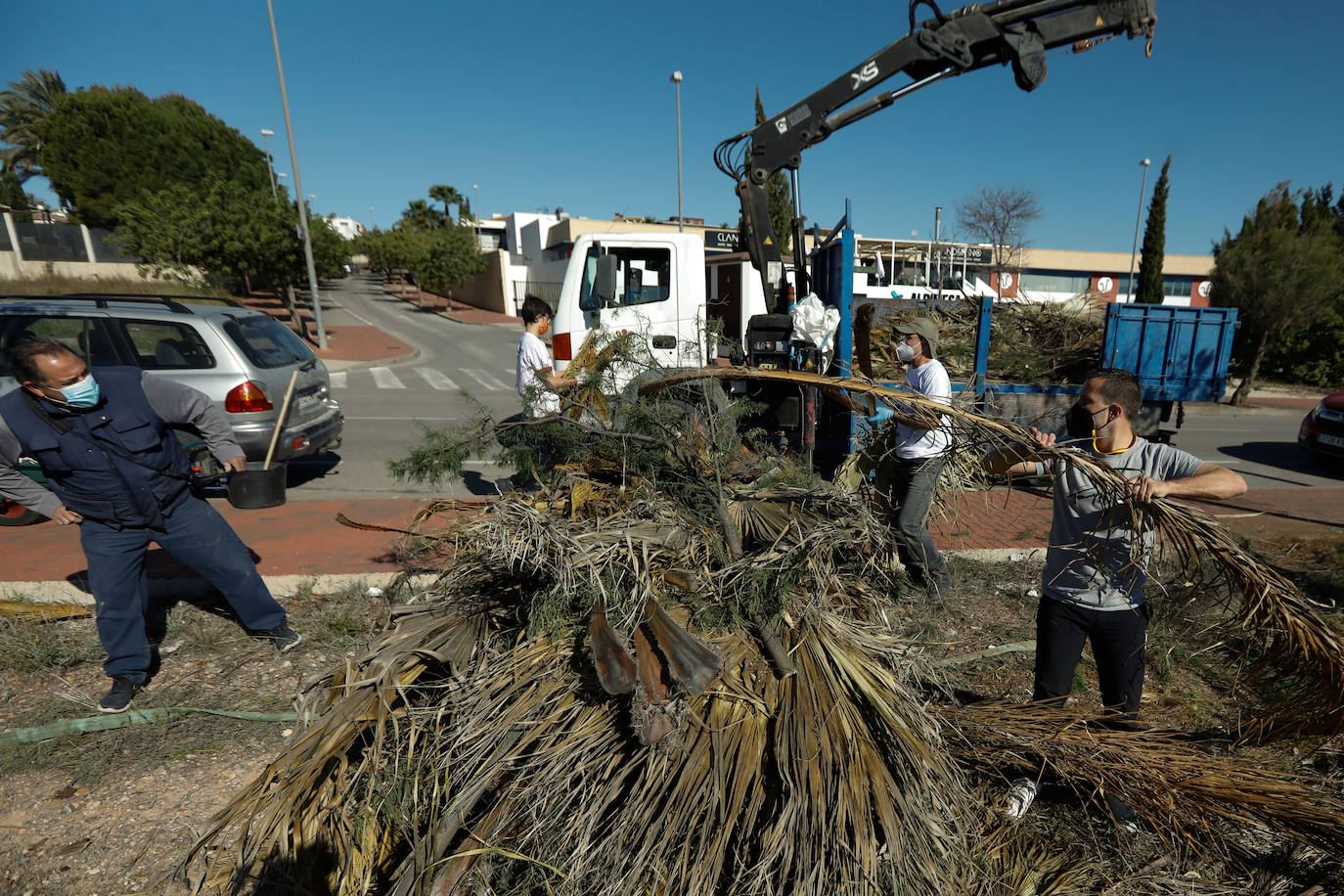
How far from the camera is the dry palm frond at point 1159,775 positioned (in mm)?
2014

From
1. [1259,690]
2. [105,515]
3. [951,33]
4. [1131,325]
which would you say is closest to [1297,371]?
[1131,325]

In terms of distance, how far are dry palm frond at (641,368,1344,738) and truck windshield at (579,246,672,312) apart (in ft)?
16.2

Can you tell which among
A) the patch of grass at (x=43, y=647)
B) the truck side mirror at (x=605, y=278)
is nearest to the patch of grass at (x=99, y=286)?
the truck side mirror at (x=605, y=278)

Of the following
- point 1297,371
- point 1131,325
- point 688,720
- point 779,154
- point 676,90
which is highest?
point 676,90

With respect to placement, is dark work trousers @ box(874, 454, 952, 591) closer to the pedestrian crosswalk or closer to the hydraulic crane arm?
the hydraulic crane arm

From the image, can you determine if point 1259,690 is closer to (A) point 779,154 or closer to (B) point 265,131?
(A) point 779,154

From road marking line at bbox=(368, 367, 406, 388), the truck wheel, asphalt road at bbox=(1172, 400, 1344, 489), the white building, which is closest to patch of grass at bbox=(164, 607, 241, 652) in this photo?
the truck wheel

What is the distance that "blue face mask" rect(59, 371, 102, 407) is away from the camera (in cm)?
310

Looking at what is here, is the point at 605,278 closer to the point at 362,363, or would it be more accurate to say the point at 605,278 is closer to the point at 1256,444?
the point at 1256,444

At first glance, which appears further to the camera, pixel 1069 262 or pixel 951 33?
pixel 1069 262

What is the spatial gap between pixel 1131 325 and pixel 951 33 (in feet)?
13.0

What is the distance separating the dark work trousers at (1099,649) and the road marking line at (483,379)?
13336mm

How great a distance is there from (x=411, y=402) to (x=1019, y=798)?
1221 centimetres

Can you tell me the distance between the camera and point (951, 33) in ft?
22.3
